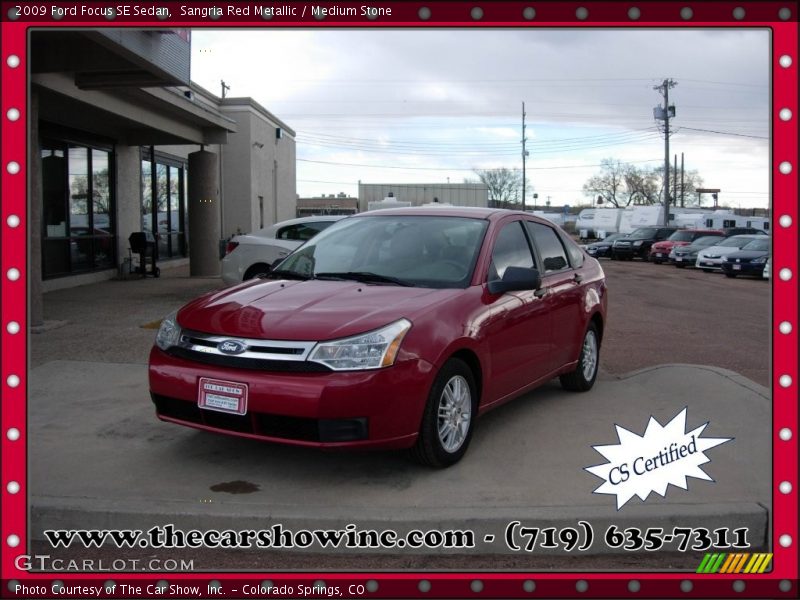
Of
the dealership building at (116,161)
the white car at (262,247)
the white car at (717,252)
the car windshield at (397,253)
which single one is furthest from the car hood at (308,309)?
the white car at (717,252)

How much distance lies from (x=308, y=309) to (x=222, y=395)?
0.70m

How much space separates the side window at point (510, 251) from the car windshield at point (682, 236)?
2953 centimetres

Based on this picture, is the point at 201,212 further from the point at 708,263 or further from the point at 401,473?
the point at 708,263

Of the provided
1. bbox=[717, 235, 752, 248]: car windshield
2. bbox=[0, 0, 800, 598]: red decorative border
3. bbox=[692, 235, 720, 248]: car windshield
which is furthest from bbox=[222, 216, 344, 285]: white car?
bbox=[692, 235, 720, 248]: car windshield

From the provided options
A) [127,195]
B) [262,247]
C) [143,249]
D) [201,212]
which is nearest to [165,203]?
A: [127,195]

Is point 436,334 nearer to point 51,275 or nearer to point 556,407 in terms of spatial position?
point 556,407

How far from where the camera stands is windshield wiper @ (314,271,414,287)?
16.8ft

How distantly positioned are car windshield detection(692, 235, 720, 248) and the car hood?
28.4 meters

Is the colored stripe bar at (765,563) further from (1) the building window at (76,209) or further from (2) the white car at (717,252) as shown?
(2) the white car at (717,252)

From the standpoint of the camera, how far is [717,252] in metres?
27.3

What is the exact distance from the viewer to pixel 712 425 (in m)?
5.68

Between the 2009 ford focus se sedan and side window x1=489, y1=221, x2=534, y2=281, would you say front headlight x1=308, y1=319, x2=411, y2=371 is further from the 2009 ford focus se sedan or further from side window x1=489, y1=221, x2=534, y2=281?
side window x1=489, y1=221, x2=534, y2=281

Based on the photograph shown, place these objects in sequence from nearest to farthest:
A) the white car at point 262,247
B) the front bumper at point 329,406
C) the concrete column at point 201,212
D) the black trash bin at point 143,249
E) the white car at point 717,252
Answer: the front bumper at point 329,406, the white car at point 262,247, the black trash bin at point 143,249, the concrete column at point 201,212, the white car at point 717,252

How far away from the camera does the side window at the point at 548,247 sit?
625 centimetres
